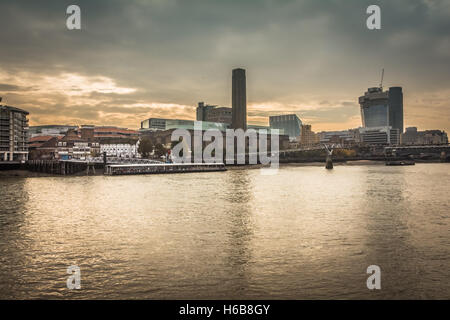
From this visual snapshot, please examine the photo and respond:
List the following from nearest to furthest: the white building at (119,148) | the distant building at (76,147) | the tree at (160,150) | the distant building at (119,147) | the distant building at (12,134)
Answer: the distant building at (12,134), the tree at (160,150), the distant building at (76,147), the white building at (119,148), the distant building at (119,147)

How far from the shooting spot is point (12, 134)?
105 m

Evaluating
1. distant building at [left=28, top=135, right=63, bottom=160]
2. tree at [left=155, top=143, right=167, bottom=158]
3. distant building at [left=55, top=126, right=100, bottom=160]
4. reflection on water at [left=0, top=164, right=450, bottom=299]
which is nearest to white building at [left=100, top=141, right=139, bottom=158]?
distant building at [left=55, top=126, right=100, bottom=160]

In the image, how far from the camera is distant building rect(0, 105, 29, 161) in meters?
103

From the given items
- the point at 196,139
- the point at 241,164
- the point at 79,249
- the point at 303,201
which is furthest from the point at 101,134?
the point at 79,249

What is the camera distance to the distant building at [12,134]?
338 ft

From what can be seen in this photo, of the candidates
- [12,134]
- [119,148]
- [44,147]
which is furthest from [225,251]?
[119,148]

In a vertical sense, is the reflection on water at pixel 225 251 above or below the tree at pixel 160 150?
below

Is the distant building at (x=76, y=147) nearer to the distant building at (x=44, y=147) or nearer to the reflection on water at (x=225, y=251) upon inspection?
the distant building at (x=44, y=147)

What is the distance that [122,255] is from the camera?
658 inches

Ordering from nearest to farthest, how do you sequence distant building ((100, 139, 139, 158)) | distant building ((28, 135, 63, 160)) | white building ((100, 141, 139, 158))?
distant building ((28, 135, 63, 160)) → white building ((100, 141, 139, 158)) → distant building ((100, 139, 139, 158))

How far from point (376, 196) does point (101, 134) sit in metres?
174

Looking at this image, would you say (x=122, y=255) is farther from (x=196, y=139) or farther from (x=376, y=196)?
(x=196, y=139)

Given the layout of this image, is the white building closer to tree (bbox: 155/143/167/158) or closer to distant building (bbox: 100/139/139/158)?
distant building (bbox: 100/139/139/158)

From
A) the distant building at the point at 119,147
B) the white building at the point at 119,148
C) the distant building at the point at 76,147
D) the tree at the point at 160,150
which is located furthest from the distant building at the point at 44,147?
the tree at the point at 160,150
